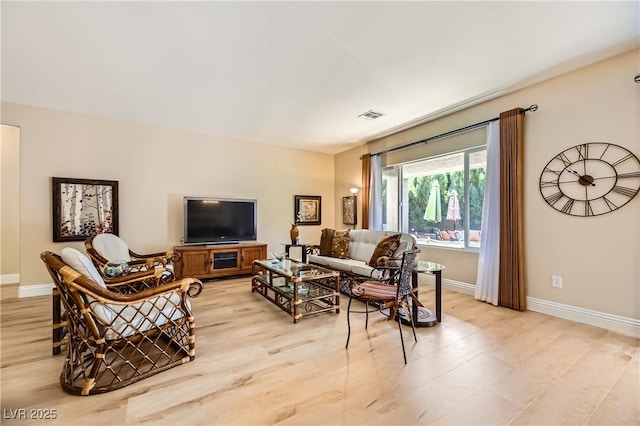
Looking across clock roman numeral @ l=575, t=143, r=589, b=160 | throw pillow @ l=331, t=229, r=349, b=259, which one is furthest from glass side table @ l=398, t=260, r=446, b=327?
clock roman numeral @ l=575, t=143, r=589, b=160

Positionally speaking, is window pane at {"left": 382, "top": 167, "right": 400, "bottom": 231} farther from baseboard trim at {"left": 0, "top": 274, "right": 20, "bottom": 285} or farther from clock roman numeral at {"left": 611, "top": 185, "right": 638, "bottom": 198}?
baseboard trim at {"left": 0, "top": 274, "right": 20, "bottom": 285}

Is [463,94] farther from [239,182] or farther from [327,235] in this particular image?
[239,182]

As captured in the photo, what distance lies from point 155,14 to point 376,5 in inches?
65.1

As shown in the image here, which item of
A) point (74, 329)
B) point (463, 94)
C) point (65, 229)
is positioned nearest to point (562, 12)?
point (463, 94)

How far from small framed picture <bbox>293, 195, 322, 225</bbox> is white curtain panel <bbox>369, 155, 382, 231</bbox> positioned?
1.44 m

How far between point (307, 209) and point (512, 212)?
3.96 m

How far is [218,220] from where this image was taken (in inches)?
198

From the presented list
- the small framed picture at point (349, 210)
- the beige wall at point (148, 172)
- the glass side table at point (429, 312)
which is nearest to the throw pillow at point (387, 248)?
the glass side table at point (429, 312)

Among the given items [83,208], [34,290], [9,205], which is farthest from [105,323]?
[9,205]

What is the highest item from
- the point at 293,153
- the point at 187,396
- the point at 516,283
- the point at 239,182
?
the point at 293,153

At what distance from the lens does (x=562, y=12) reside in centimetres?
211

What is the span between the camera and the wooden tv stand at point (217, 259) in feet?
14.9

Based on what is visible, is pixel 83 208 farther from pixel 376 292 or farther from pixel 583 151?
pixel 583 151

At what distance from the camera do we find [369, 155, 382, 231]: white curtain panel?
5.42 m
